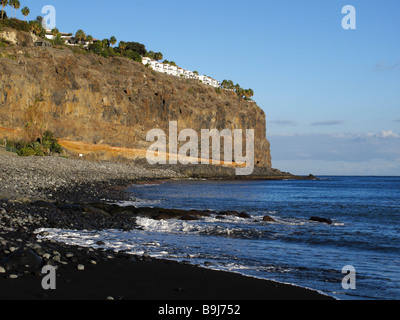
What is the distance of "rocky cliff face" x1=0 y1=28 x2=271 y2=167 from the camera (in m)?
72.1

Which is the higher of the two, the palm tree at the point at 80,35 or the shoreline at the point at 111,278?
the palm tree at the point at 80,35

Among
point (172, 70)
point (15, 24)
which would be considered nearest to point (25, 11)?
point (15, 24)

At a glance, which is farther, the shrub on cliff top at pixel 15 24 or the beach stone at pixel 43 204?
the shrub on cliff top at pixel 15 24

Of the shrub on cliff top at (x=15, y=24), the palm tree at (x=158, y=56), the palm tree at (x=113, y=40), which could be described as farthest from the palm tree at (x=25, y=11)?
the palm tree at (x=158, y=56)

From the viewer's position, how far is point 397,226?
2208 cm

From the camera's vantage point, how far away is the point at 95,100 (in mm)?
84250

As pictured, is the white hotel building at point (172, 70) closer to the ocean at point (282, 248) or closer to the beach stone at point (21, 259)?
the ocean at point (282, 248)

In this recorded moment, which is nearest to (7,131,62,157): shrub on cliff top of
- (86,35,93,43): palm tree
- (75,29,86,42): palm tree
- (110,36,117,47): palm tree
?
(110,36,117,47): palm tree

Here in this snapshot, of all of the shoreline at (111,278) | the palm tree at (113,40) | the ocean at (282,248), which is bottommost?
the ocean at (282,248)

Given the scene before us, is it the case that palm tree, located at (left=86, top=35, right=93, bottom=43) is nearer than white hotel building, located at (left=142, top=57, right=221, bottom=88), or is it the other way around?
palm tree, located at (left=86, top=35, right=93, bottom=43)

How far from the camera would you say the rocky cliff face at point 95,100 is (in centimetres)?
7212

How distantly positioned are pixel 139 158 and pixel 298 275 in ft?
256

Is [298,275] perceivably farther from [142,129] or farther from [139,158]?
[142,129]

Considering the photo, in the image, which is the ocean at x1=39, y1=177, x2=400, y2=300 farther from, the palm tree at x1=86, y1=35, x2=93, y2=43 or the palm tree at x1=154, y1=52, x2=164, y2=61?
the palm tree at x1=154, y1=52, x2=164, y2=61
